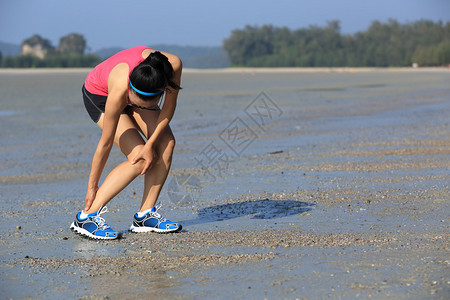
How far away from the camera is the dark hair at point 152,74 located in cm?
423

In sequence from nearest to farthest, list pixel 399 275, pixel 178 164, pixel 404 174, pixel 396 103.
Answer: pixel 399 275, pixel 404 174, pixel 178 164, pixel 396 103

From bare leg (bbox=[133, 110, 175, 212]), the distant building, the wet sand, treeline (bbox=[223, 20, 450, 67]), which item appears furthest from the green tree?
bare leg (bbox=[133, 110, 175, 212])

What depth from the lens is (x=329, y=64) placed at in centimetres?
12588

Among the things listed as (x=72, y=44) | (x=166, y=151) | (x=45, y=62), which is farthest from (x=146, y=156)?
(x=72, y=44)

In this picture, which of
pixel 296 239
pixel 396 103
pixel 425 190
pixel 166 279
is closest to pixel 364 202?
pixel 425 190

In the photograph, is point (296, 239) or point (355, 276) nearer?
point (355, 276)

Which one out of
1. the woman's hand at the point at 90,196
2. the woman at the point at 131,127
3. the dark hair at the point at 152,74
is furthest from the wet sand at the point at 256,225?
the dark hair at the point at 152,74

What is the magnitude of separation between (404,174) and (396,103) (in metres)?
13.3

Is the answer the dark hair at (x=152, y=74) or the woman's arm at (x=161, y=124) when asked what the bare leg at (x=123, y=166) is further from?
the dark hair at (x=152, y=74)

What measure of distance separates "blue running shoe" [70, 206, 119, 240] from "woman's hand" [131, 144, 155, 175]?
1.72 feet

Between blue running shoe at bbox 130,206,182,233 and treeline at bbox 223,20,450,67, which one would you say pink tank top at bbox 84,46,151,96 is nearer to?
blue running shoe at bbox 130,206,182,233

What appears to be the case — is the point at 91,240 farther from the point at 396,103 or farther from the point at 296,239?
the point at 396,103

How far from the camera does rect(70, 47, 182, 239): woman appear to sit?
4398mm

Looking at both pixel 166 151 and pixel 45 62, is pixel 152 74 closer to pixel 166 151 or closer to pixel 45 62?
pixel 166 151
